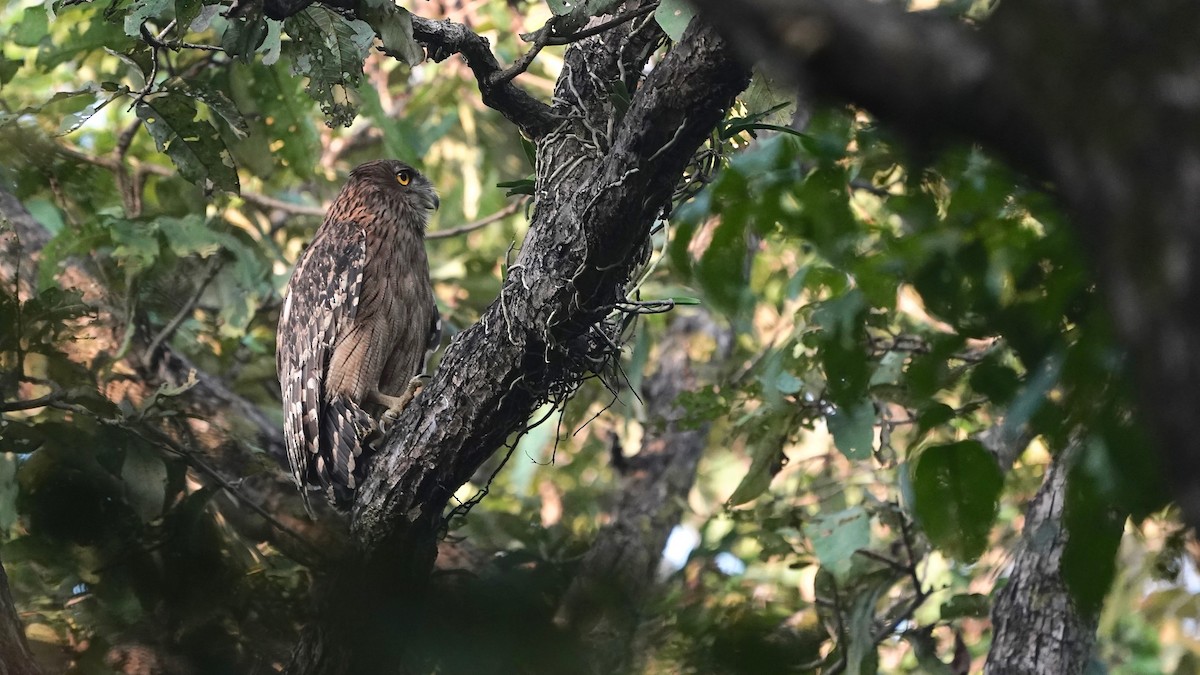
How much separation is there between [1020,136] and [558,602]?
2.62 ft

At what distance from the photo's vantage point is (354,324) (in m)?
4.75

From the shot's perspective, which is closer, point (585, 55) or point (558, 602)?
point (558, 602)

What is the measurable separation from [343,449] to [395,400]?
0.48 m

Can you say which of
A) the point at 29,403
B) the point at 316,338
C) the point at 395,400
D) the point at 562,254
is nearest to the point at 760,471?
the point at 395,400

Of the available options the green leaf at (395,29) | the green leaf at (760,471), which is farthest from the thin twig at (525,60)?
the green leaf at (760,471)

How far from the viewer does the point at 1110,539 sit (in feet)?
4.41

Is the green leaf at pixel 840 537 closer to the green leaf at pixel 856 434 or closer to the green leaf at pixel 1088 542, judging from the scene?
the green leaf at pixel 856 434

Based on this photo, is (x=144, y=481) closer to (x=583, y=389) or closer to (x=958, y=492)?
(x=958, y=492)

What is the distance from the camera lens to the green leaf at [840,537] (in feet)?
13.2

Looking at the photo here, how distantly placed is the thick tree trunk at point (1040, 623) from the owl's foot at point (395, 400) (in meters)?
2.07

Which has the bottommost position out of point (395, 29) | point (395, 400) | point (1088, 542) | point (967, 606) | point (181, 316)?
point (1088, 542)

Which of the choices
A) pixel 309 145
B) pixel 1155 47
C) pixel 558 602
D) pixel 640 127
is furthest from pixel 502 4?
pixel 1155 47

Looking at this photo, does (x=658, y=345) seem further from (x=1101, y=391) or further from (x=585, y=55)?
(x=1101, y=391)

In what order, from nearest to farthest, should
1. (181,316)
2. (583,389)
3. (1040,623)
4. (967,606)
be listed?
(1040,623)
(967,606)
(181,316)
(583,389)
